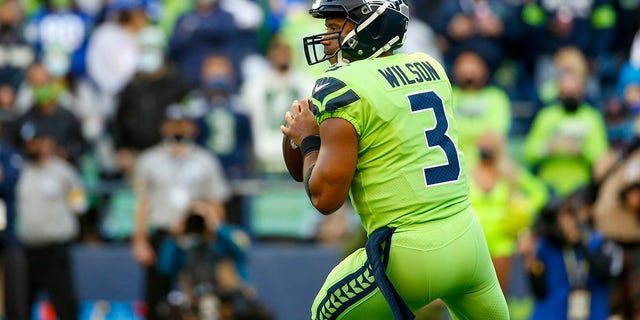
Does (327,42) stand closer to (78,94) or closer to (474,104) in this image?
(474,104)

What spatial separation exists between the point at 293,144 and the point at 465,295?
0.98 meters

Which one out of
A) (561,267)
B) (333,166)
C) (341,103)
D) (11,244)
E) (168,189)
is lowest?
(561,267)

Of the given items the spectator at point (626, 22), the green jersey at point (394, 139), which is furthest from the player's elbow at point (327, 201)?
the spectator at point (626, 22)

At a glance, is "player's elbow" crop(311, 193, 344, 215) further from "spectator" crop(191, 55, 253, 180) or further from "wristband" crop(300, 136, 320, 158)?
"spectator" crop(191, 55, 253, 180)

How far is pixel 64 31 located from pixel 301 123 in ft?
30.8

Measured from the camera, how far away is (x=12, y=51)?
14594mm

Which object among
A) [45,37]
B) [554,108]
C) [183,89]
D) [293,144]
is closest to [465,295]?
[293,144]

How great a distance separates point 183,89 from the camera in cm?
1337

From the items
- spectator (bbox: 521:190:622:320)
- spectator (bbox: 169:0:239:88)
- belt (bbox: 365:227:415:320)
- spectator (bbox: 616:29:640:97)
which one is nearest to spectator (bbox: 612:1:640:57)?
spectator (bbox: 616:29:640:97)

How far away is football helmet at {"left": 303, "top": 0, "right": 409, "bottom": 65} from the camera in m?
5.71

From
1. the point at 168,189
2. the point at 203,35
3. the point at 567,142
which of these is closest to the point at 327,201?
the point at 567,142

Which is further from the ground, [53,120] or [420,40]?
[420,40]

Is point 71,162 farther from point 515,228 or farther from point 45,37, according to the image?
point 515,228

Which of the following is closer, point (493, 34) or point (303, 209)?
point (303, 209)
